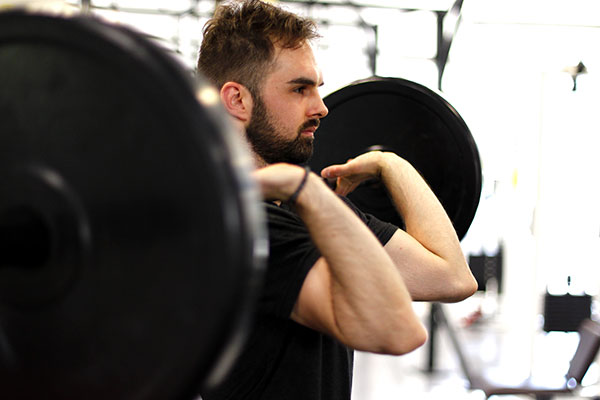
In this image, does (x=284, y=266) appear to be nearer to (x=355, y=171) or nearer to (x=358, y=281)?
(x=358, y=281)

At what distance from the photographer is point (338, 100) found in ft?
5.54

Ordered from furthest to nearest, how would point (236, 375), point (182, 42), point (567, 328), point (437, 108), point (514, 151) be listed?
point (514, 151), point (182, 42), point (567, 328), point (437, 108), point (236, 375)

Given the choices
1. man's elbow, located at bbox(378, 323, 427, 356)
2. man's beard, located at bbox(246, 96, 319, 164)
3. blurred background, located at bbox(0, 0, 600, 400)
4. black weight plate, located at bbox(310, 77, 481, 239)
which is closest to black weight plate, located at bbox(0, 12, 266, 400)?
man's elbow, located at bbox(378, 323, 427, 356)

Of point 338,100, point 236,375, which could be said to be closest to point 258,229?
point 236,375

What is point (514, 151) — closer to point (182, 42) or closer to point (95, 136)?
point (182, 42)

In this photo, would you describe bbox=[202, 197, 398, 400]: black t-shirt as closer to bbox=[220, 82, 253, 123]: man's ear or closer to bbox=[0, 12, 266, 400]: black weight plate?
bbox=[220, 82, 253, 123]: man's ear

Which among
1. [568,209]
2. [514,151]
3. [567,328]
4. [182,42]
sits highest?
[182,42]

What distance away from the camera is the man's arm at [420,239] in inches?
52.6

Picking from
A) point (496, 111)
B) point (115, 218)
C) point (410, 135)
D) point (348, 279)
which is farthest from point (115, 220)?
point (496, 111)

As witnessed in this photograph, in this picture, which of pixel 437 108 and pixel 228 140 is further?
pixel 437 108

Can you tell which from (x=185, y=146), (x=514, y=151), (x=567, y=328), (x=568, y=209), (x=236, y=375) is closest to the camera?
(x=185, y=146)

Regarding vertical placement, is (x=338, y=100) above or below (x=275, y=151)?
above

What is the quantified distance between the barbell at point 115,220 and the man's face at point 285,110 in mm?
637

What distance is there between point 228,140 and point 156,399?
24 centimetres
